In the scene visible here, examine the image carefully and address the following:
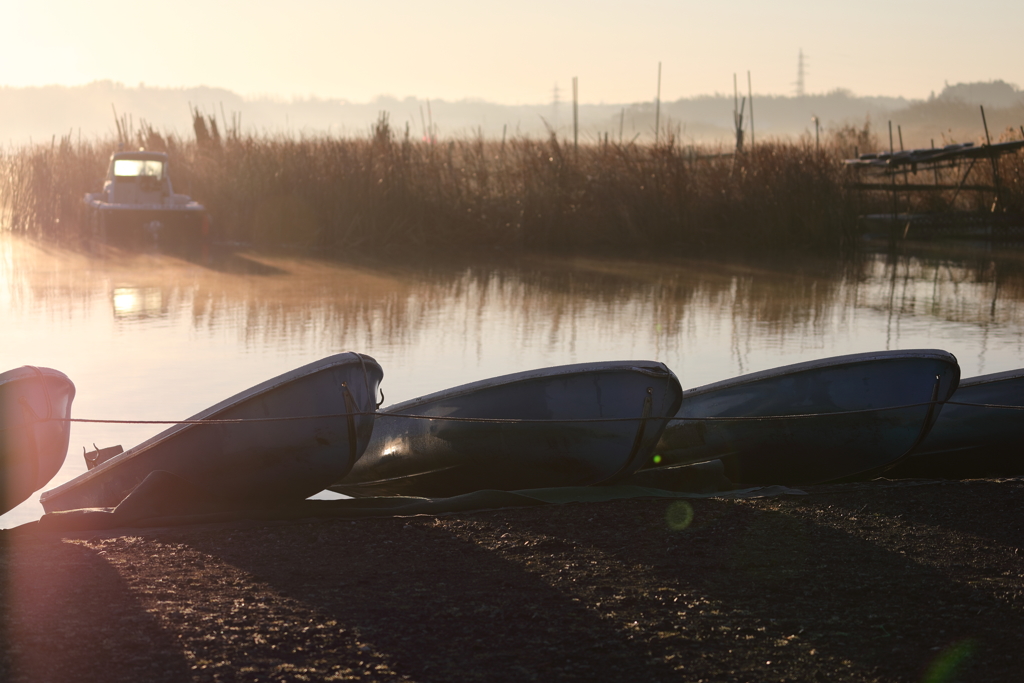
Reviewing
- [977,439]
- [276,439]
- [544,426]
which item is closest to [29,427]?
[276,439]

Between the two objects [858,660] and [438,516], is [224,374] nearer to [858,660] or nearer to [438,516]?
[438,516]

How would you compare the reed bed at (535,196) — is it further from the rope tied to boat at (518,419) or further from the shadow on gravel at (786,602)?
the shadow on gravel at (786,602)

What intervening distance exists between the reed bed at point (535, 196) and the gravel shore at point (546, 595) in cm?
1579

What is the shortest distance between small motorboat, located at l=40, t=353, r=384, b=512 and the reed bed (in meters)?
15.2

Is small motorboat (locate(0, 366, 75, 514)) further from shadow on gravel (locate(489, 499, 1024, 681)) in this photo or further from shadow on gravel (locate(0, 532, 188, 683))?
shadow on gravel (locate(489, 499, 1024, 681))

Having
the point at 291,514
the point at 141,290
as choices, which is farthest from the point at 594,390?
the point at 141,290

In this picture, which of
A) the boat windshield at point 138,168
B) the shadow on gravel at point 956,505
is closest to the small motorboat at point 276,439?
the shadow on gravel at point 956,505

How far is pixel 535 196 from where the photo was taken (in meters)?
20.6

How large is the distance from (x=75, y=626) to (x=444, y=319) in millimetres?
8001

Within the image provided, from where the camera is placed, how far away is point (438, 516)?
16.0 ft

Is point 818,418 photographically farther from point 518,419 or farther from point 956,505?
point 518,419

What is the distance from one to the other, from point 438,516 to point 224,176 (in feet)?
61.0

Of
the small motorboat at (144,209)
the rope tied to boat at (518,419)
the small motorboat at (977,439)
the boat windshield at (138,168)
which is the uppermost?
the boat windshield at (138,168)

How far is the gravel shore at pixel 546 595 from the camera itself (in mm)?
3285
